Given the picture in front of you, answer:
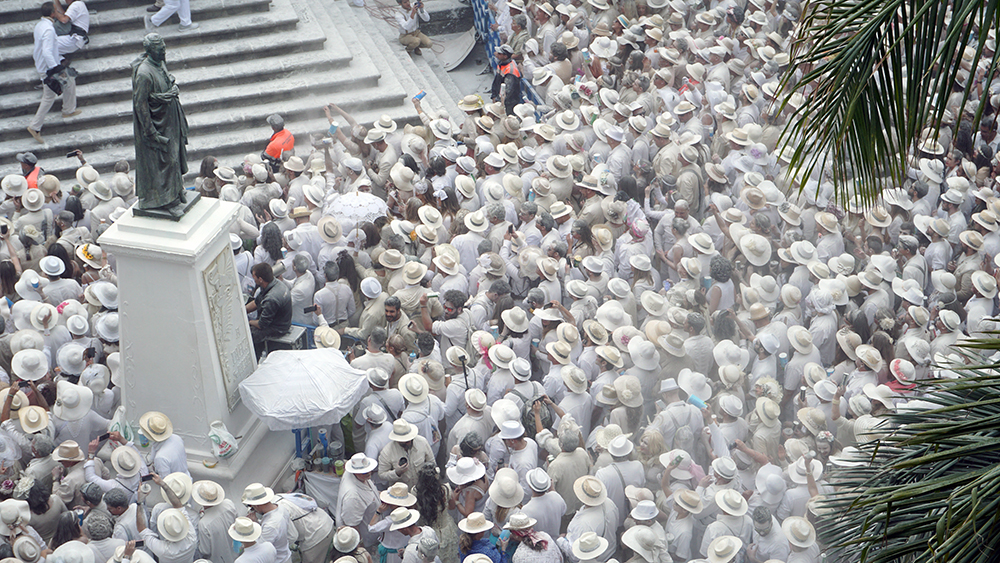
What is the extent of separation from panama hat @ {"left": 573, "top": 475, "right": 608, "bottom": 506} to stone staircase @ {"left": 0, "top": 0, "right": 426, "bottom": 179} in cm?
893

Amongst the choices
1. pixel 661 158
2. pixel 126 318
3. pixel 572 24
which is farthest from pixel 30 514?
pixel 572 24

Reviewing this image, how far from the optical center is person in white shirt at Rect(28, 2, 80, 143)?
1474 cm

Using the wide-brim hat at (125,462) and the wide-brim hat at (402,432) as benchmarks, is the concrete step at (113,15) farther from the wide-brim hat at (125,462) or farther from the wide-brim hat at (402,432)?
the wide-brim hat at (402,432)

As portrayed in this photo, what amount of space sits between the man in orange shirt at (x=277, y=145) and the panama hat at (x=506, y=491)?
6619 mm

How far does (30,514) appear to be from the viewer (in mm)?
7848

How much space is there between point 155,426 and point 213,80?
8.92 m

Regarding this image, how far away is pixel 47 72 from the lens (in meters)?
14.8

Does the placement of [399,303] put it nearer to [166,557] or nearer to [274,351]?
[274,351]

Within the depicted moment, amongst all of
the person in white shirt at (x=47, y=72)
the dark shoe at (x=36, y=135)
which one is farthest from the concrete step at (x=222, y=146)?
the person in white shirt at (x=47, y=72)

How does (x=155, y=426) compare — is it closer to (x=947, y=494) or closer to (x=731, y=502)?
(x=731, y=502)

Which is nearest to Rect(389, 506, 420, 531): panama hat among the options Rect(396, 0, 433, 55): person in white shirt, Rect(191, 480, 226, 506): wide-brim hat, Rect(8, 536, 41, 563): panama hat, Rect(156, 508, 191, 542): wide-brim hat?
Rect(191, 480, 226, 506): wide-brim hat

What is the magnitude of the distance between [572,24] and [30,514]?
12477 mm

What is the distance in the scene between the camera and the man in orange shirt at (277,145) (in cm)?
1312

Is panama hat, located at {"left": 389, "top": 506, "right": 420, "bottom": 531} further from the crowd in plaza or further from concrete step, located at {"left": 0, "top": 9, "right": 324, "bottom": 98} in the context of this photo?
concrete step, located at {"left": 0, "top": 9, "right": 324, "bottom": 98}
